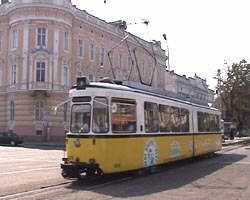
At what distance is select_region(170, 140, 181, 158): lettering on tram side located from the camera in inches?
647

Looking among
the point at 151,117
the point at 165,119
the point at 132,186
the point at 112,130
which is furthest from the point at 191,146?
the point at 132,186

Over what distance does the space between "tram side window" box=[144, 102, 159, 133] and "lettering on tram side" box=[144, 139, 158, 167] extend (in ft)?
1.42

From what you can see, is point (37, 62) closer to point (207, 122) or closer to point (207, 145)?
point (207, 122)

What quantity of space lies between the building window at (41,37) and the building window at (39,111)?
5979 millimetres

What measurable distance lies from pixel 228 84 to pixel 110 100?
54999 mm

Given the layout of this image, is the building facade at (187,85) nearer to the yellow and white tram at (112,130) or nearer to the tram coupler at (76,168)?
the yellow and white tram at (112,130)

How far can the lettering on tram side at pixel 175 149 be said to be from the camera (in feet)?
53.9

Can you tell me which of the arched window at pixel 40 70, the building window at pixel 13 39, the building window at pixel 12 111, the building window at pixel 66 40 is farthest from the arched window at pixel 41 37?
the building window at pixel 12 111

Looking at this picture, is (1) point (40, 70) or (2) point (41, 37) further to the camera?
(2) point (41, 37)

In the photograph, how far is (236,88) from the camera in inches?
2544

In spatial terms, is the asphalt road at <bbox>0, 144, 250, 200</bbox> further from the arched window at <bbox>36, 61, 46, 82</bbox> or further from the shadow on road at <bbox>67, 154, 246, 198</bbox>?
the arched window at <bbox>36, 61, 46, 82</bbox>

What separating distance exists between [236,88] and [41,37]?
3337 centimetres

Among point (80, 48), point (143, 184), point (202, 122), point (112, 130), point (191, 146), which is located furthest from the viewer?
point (80, 48)

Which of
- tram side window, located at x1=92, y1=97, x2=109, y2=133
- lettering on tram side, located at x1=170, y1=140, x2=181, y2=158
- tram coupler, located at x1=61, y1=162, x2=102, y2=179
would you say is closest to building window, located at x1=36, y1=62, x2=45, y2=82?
lettering on tram side, located at x1=170, y1=140, x2=181, y2=158
